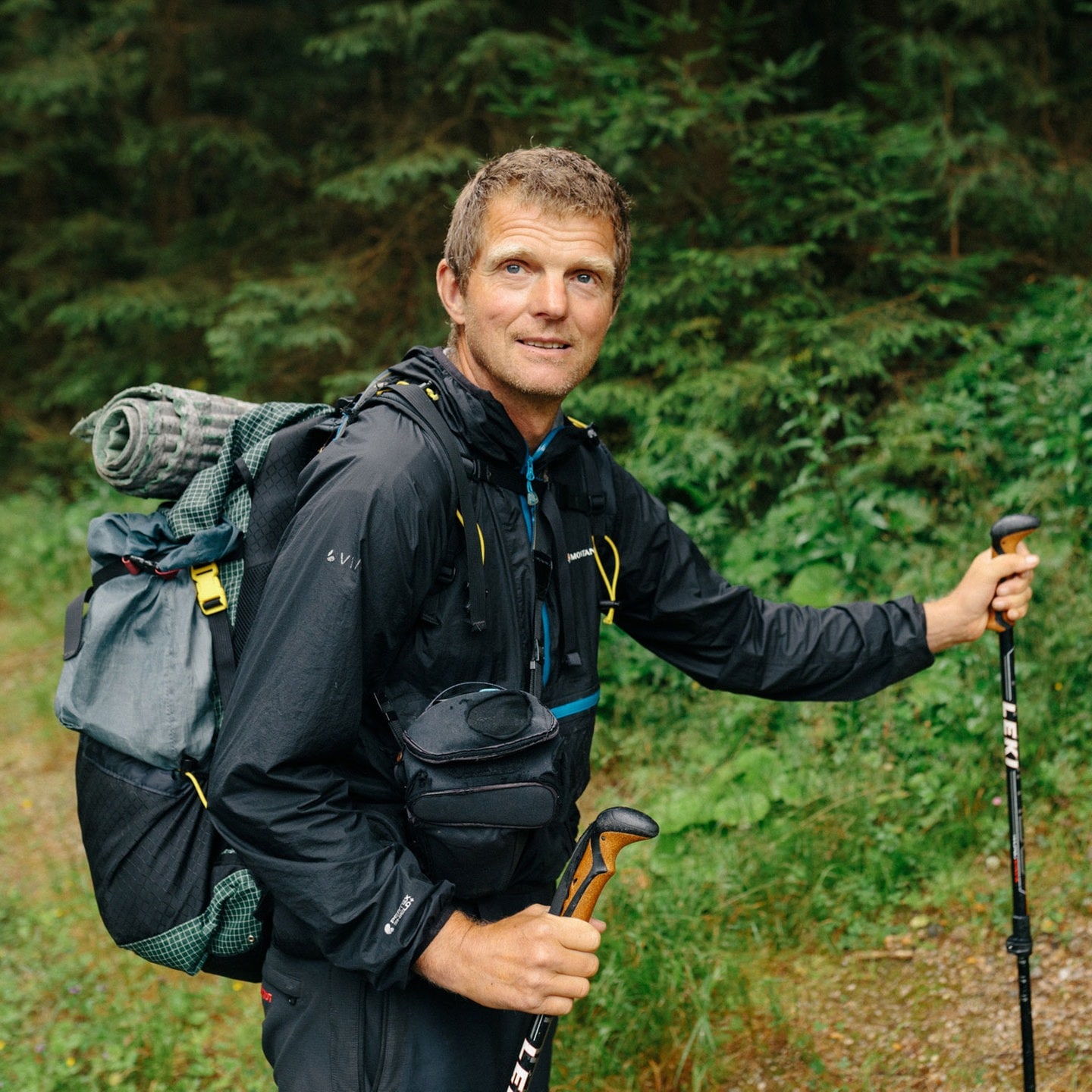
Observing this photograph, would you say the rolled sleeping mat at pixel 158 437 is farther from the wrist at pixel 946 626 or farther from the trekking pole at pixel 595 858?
the wrist at pixel 946 626

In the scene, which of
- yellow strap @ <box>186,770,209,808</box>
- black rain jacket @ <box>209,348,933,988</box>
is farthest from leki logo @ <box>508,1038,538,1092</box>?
yellow strap @ <box>186,770,209,808</box>

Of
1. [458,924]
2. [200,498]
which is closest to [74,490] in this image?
[200,498]

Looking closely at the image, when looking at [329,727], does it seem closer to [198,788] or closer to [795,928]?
[198,788]

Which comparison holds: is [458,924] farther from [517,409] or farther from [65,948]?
[65,948]

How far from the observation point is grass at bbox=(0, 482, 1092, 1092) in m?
3.44

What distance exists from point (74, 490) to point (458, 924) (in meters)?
9.79

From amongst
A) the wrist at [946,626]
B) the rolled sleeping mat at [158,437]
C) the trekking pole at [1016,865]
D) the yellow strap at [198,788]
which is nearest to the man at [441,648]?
the yellow strap at [198,788]

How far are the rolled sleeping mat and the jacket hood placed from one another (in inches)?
16.8

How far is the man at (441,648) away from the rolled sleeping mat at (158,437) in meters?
0.46

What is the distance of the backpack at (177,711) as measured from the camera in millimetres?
2104

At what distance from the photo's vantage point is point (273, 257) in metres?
9.16

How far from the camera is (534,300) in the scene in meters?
2.20

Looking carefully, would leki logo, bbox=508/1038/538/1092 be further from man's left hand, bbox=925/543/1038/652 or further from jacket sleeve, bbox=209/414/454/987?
man's left hand, bbox=925/543/1038/652

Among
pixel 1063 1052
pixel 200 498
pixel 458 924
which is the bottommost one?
pixel 1063 1052
